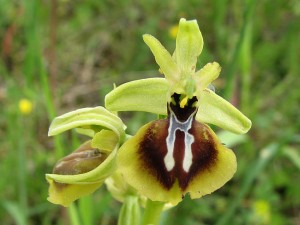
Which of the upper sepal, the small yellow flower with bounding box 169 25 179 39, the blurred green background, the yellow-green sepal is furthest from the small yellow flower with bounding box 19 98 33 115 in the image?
the yellow-green sepal

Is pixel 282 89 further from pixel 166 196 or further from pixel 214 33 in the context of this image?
pixel 166 196

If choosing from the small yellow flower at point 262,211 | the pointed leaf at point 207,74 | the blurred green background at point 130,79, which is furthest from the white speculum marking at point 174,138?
the small yellow flower at point 262,211

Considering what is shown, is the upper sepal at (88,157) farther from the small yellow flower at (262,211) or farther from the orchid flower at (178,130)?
the small yellow flower at (262,211)

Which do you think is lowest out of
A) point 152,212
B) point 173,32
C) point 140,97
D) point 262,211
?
point 262,211

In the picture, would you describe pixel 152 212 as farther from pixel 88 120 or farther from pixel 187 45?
pixel 187 45

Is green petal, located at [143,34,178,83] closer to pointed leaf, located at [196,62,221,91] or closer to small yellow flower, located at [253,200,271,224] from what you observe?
pointed leaf, located at [196,62,221,91]

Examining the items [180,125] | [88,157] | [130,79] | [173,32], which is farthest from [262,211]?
[180,125]

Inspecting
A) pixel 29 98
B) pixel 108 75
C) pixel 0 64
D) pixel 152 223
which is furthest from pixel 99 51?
pixel 152 223
